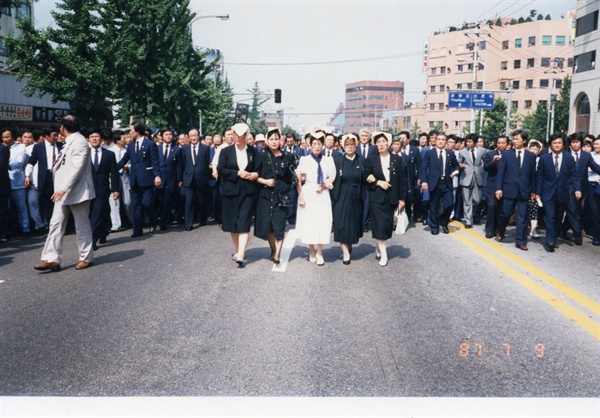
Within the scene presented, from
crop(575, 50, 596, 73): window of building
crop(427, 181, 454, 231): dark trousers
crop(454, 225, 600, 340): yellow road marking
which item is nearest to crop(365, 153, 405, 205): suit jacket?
crop(454, 225, 600, 340): yellow road marking

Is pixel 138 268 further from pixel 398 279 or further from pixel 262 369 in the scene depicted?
pixel 262 369

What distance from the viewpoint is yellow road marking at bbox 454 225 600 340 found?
5.41m

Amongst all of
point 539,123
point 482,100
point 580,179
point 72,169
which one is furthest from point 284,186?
point 539,123

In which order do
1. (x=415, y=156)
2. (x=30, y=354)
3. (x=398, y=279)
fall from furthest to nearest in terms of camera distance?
(x=415, y=156) → (x=398, y=279) → (x=30, y=354)

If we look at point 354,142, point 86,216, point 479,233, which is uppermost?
point 354,142

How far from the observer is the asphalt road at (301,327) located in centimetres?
403

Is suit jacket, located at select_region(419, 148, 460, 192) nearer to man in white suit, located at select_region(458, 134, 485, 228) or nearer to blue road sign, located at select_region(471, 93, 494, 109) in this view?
man in white suit, located at select_region(458, 134, 485, 228)

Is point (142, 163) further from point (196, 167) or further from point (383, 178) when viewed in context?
point (383, 178)

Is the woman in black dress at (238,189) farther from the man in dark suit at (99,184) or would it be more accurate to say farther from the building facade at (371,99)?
the building facade at (371,99)

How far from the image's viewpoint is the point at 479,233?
11617 mm

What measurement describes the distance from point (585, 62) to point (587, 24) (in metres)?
2.96

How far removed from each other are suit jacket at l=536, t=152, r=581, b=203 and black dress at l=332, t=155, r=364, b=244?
143 inches

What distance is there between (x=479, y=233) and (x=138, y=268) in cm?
712
